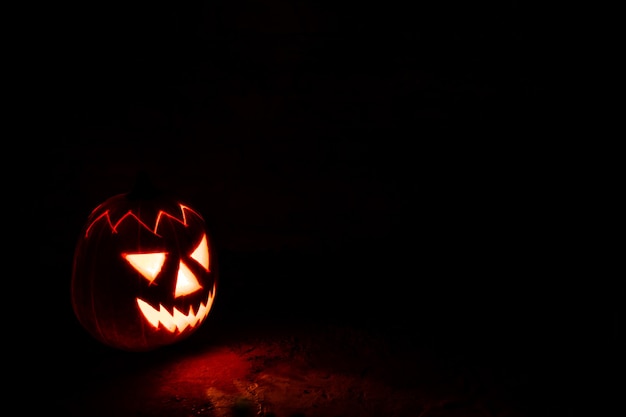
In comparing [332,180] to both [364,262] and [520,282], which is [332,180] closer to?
[364,262]

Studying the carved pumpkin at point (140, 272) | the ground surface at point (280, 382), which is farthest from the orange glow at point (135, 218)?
the ground surface at point (280, 382)

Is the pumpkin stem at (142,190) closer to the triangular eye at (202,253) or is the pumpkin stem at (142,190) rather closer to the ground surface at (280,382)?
the triangular eye at (202,253)

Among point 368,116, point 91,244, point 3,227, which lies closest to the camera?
point 91,244

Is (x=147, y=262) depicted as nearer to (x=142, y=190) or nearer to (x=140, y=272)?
(x=140, y=272)

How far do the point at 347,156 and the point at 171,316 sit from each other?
50.8 inches

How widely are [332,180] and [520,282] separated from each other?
119cm

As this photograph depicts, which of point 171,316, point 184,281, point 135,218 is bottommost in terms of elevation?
point 171,316

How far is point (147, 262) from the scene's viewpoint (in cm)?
235

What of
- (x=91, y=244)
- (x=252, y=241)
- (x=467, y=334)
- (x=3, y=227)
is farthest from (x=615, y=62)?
(x=3, y=227)

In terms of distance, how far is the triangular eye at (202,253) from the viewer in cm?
245

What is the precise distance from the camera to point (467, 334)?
2.79m

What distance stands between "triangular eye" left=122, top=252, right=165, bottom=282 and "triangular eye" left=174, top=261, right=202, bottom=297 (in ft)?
0.29

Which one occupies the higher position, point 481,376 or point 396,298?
point 396,298

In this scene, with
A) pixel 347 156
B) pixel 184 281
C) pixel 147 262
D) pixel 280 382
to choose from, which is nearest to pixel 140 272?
pixel 147 262
